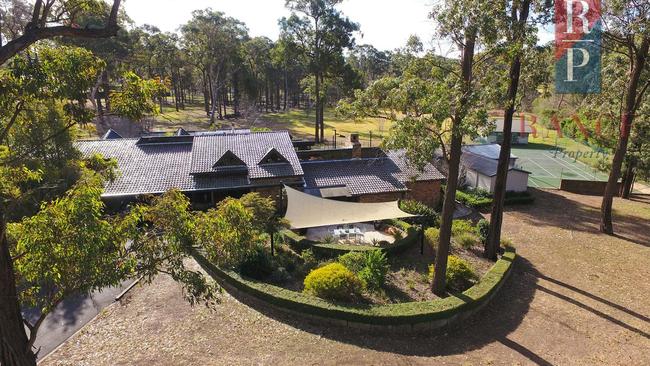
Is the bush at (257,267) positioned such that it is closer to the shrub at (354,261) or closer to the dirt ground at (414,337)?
the dirt ground at (414,337)

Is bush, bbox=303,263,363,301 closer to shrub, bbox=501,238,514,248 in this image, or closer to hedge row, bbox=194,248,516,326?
hedge row, bbox=194,248,516,326

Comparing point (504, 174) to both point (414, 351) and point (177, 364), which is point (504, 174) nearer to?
point (414, 351)

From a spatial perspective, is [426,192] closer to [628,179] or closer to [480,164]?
[480,164]

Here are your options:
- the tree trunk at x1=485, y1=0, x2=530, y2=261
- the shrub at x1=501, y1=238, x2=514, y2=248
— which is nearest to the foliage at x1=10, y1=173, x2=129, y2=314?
the tree trunk at x1=485, y1=0, x2=530, y2=261

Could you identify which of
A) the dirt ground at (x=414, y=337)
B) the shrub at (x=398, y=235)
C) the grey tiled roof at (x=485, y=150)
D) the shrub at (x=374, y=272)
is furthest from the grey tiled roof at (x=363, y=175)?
the dirt ground at (x=414, y=337)

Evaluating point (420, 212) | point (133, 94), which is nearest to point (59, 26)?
point (133, 94)

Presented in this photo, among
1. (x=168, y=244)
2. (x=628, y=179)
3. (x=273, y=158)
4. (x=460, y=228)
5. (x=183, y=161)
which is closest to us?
(x=168, y=244)

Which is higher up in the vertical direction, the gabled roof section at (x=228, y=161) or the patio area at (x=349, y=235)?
the gabled roof section at (x=228, y=161)
